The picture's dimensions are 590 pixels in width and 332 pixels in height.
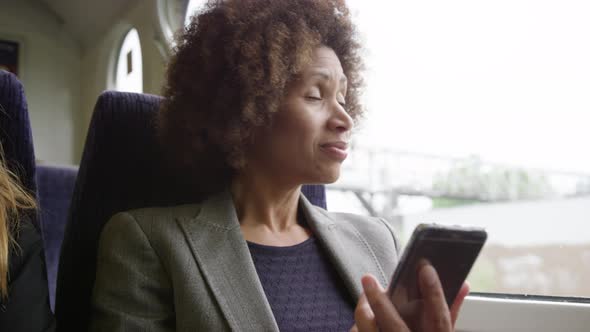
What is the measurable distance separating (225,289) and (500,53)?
881 mm

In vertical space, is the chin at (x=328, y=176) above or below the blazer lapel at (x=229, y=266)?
above

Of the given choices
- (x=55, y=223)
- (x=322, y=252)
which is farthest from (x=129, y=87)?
(x=322, y=252)

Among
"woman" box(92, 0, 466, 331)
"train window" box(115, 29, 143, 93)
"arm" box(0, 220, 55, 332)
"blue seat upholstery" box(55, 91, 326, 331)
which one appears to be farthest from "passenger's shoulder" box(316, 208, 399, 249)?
"train window" box(115, 29, 143, 93)

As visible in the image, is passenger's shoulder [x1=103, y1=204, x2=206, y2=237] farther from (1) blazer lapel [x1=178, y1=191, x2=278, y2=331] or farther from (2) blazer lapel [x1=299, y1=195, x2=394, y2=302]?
(2) blazer lapel [x1=299, y1=195, x2=394, y2=302]

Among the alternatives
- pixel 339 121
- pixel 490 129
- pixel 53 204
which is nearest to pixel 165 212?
pixel 339 121

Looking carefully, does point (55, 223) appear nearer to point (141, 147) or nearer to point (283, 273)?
point (141, 147)

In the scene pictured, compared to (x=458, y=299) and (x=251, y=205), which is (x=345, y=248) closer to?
(x=251, y=205)

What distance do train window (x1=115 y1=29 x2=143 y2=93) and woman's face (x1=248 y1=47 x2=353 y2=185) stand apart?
7.32 ft

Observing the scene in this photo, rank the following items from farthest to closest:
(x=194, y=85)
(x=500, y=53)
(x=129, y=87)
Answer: (x=129, y=87) → (x=500, y=53) → (x=194, y=85)

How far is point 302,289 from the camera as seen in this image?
3.68ft

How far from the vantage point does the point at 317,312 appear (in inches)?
43.6

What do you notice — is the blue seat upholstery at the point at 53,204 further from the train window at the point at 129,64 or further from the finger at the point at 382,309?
the finger at the point at 382,309

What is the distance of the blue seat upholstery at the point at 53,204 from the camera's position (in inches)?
79.4

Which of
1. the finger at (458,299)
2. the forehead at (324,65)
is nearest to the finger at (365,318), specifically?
the finger at (458,299)
